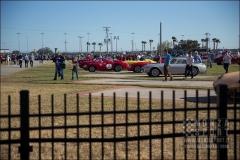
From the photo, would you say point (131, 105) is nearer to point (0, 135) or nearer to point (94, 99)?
point (94, 99)

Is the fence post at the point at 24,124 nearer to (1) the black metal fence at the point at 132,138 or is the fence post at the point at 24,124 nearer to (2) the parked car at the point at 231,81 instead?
(1) the black metal fence at the point at 132,138

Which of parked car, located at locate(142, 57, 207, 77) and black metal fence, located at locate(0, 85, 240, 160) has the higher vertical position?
parked car, located at locate(142, 57, 207, 77)

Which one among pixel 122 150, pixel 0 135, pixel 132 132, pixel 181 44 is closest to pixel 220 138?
pixel 122 150

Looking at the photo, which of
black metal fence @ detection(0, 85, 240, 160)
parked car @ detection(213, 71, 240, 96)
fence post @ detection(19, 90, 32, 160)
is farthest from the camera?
parked car @ detection(213, 71, 240, 96)

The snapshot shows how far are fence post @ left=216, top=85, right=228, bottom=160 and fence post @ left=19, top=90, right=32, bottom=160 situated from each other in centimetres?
263

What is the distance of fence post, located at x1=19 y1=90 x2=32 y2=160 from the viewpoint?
4.72m

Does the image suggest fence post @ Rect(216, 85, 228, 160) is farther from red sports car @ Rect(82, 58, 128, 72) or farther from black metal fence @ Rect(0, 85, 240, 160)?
red sports car @ Rect(82, 58, 128, 72)

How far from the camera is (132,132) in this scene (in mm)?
7918

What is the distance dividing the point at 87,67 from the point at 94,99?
72.8 ft

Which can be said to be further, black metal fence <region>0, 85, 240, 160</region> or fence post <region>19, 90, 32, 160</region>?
black metal fence <region>0, 85, 240, 160</region>

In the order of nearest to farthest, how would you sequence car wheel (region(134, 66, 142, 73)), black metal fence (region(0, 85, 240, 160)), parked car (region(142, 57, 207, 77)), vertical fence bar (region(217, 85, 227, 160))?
black metal fence (region(0, 85, 240, 160)), vertical fence bar (region(217, 85, 227, 160)), parked car (region(142, 57, 207, 77)), car wheel (region(134, 66, 142, 73))

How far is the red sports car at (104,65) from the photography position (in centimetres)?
3487

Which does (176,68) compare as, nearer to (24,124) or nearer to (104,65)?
(104,65)

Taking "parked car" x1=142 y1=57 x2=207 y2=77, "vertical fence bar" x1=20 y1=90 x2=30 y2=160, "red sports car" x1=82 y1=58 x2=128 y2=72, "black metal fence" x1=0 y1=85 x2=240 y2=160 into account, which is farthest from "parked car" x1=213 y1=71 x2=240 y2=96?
"red sports car" x1=82 y1=58 x2=128 y2=72
